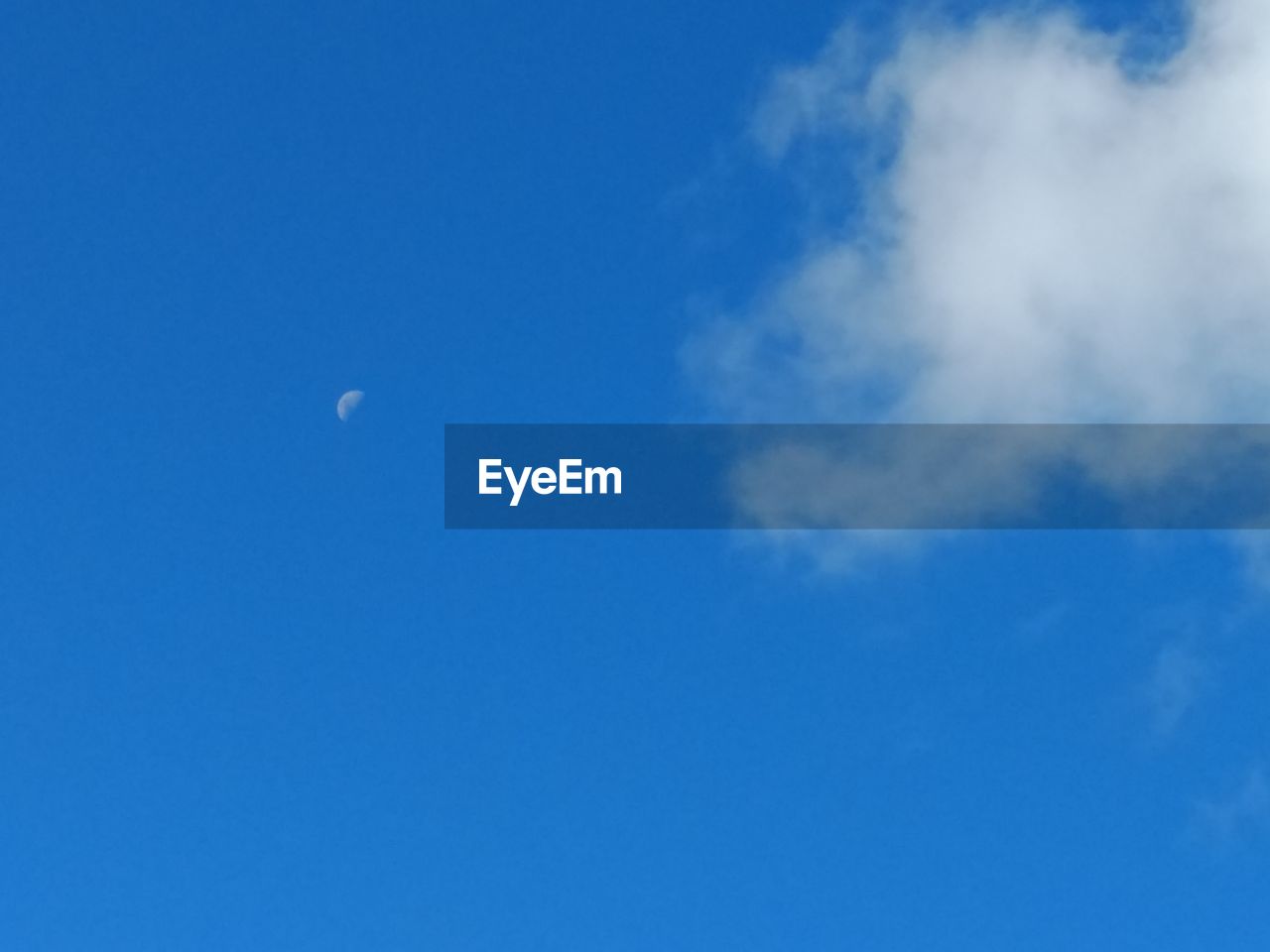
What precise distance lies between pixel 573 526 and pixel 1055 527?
2303cm

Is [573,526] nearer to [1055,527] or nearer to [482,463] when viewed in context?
[482,463]

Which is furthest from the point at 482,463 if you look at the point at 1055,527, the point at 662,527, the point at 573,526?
the point at 1055,527

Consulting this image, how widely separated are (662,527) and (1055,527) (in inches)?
743

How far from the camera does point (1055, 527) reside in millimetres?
53375

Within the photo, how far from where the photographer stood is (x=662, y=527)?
51.9 m

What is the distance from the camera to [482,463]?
53.3m

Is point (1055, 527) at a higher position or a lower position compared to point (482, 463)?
lower

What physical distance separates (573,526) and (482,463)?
5845 millimetres

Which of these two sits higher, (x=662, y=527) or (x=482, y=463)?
(x=482, y=463)

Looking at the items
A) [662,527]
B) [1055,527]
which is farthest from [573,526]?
[1055,527]

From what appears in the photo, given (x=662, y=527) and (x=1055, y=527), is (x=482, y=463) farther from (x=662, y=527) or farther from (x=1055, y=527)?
(x=1055, y=527)

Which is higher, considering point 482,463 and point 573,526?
point 482,463

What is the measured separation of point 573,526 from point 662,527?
421 cm
